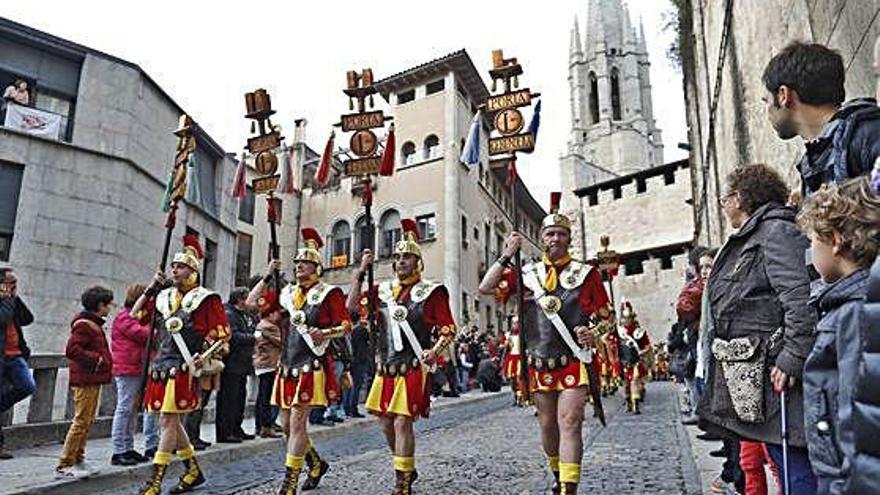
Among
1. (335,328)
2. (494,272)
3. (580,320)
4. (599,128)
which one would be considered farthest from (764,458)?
(599,128)

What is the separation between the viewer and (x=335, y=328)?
593 cm

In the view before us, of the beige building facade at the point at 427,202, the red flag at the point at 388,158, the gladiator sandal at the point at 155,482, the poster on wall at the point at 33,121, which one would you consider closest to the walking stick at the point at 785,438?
the gladiator sandal at the point at 155,482

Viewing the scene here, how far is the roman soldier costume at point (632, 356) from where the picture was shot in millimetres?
13105

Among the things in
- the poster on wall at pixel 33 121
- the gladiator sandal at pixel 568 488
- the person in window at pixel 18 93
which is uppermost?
the person in window at pixel 18 93

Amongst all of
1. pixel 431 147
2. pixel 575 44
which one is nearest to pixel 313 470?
pixel 431 147

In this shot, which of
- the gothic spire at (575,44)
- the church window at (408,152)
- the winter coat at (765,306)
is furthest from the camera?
the gothic spire at (575,44)

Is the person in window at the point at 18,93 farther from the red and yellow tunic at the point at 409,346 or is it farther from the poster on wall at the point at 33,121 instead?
the red and yellow tunic at the point at 409,346

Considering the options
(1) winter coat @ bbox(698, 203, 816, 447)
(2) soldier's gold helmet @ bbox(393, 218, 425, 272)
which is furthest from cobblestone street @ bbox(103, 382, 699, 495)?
(1) winter coat @ bbox(698, 203, 816, 447)

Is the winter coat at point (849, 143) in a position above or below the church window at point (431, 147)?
below

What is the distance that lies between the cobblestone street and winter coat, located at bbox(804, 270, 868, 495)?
3.27 metres

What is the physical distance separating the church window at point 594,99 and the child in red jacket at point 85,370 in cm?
7358

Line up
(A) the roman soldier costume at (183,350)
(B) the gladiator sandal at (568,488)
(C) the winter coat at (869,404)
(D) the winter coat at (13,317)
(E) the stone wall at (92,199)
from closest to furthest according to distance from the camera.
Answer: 1. (C) the winter coat at (869,404)
2. (B) the gladiator sandal at (568,488)
3. (A) the roman soldier costume at (183,350)
4. (D) the winter coat at (13,317)
5. (E) the stone wall at (92,199)

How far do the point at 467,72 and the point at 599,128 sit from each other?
145 feet

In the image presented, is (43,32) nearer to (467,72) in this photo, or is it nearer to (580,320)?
(580,320)
